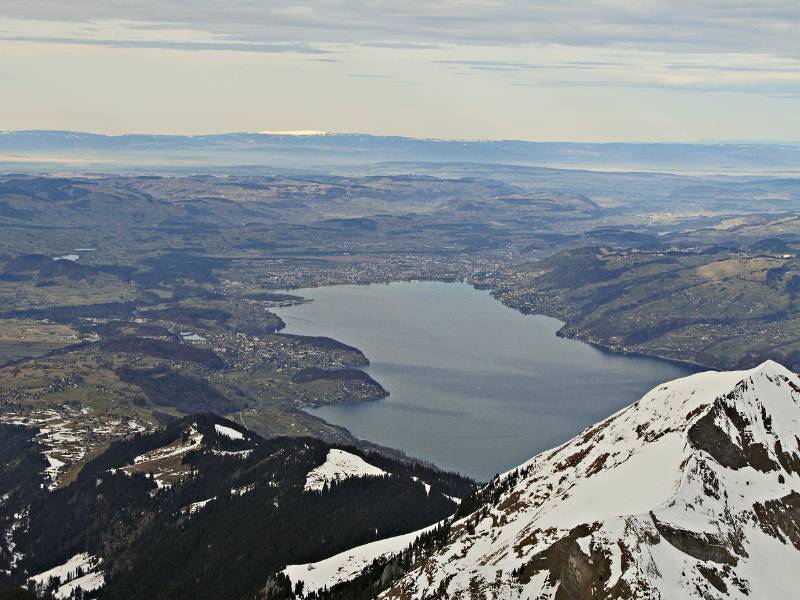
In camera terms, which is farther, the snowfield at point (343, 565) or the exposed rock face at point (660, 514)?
the snowfield at point (343, 565)

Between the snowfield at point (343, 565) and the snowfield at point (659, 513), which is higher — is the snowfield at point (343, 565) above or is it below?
below

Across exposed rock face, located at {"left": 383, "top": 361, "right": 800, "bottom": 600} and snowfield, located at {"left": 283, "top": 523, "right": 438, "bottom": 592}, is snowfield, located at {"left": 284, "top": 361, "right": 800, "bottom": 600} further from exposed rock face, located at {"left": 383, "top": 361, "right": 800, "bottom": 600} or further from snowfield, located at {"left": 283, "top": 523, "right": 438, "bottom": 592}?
snowfield, located at {"left": 283, "top": 523, "right": 438, "bottom": 592}

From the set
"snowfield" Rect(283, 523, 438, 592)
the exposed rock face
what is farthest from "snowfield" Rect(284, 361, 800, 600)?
"snowfield" Rect(283, 523, 438, 592)

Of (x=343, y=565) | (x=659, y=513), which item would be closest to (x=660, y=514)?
(x=659, y=513)

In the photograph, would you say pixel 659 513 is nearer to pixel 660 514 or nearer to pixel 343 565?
pixel 660 514

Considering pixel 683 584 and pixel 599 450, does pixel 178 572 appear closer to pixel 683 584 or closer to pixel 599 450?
pixel 599 450

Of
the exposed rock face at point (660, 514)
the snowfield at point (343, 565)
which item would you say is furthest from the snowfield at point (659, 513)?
the snowfield at point (343, 565)

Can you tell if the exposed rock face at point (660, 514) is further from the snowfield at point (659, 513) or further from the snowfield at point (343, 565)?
the snowfield at point (343, 565)

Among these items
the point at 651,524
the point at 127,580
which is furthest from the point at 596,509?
the point at 127,580
